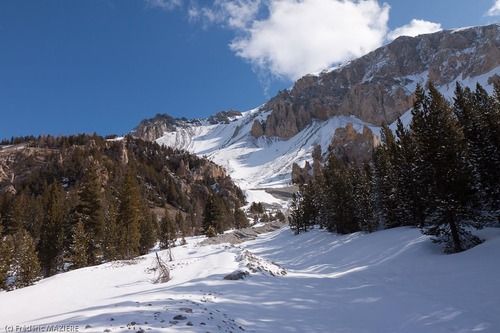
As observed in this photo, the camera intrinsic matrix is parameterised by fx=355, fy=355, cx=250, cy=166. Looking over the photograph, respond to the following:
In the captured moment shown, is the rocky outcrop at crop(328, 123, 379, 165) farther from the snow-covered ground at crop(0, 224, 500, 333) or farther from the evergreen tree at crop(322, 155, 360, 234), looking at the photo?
the snow-covered ground at crop(0, 224, 500, 333)

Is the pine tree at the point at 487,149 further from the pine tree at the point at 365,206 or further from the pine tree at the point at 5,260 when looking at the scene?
the pine tree at the point at 5,260

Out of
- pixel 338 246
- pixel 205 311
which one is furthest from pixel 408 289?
pixel 338 246

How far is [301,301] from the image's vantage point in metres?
14.6

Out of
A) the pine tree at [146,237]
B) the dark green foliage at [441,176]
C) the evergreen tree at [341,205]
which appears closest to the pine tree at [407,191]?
the dark green foliage at [441,176]

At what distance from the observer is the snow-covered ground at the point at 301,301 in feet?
32.7

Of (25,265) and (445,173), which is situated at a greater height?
(445,173)

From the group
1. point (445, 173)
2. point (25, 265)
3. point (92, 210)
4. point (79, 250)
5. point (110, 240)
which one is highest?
point (92, 210)

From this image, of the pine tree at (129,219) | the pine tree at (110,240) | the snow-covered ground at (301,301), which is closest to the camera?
the snow-covered ground at (301,301)

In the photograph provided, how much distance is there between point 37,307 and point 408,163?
118 ft

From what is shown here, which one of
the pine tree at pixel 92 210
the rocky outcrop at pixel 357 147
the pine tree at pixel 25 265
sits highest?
the rocky outcrop at pixel 357 147

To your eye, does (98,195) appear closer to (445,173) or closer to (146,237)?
(146,237)

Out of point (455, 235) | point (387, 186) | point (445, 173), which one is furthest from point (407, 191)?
point (455, 235)

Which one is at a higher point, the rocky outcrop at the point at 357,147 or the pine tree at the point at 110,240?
the rocky outcrop at the point at 357,147

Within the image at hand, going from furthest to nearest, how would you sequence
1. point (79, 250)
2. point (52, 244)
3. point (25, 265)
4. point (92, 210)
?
point (52, 244)
point (92, 210)
point (79, 250)
point (25, 265)
